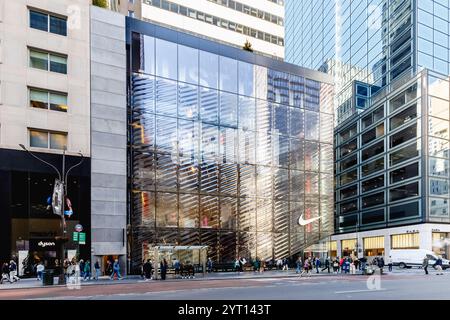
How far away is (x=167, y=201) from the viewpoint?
120 feet

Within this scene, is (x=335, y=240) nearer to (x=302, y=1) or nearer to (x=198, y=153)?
(x=198, y=153)

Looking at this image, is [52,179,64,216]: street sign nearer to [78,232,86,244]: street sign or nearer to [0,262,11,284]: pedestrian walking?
[78,232,86,244]: street sign

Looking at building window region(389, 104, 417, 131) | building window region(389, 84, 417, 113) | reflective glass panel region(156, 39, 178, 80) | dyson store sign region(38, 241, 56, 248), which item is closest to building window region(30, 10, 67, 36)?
reflective glass panel region(156, 39, 178, 80)

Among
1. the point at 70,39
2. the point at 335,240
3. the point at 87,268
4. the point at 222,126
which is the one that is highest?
the point at 70,39

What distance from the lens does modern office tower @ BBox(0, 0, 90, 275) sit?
3030 cm

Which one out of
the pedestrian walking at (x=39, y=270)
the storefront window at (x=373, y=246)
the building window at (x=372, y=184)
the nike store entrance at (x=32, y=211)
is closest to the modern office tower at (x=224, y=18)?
the nike store entrance at (x=32, y=211)

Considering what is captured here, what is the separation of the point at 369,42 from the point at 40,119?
57095 mm

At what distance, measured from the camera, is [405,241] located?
193 feet

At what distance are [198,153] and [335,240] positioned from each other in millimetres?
52599

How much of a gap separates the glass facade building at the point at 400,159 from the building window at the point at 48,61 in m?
40.8

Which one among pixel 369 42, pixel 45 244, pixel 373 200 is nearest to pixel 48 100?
pixel 45 244

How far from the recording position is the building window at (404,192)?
5757cm

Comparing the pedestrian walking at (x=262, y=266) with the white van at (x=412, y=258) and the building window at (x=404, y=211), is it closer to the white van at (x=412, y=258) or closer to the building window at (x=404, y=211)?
the white van at (x=412, y=258)

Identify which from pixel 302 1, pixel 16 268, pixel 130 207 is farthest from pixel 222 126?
pixel 302 1
